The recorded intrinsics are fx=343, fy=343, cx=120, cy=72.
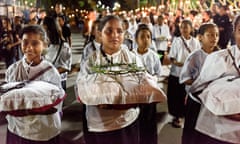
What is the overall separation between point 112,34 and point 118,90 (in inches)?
15.0

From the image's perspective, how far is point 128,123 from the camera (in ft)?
6.34

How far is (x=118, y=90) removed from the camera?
1.66m

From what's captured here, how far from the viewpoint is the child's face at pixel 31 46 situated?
6.29 feet

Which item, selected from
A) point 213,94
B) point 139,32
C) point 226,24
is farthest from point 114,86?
point 226,24

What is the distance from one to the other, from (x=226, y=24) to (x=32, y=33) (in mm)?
3530

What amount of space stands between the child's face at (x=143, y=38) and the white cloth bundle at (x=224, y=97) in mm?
1365

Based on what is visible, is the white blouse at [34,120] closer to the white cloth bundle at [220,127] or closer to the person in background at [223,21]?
the white cloth bundle at [220,127]

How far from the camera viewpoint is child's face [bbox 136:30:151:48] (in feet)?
→ 9.64

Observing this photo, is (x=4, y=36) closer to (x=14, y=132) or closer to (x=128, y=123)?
(x=14, y=132)

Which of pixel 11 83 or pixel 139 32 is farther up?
pixel 139 32

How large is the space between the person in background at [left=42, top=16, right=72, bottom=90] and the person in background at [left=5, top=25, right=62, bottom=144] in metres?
1.49

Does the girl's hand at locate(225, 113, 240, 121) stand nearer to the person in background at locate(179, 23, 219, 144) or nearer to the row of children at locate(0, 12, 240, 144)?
the row of children at locate(0, 12, 240, 144)

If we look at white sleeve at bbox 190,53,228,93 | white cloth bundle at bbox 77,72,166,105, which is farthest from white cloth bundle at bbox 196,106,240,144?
white cloth bundle at bbox 77,72,166,105

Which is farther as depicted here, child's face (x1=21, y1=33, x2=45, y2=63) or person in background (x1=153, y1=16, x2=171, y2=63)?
person in background (x1=153, y1=16, x2=171, y2=63)
